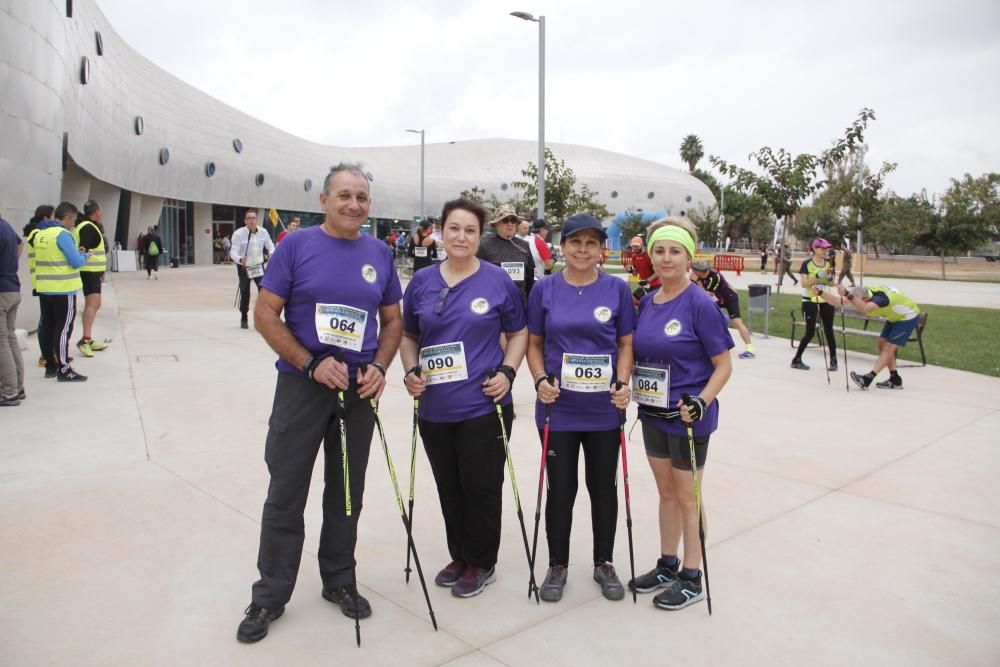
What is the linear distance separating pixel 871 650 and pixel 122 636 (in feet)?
10.3

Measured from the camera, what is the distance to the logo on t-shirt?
140 inches

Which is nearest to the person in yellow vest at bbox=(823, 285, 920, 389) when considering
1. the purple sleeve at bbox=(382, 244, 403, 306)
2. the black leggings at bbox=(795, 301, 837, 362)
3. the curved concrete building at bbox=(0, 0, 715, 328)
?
the black leggings at bbox=(795, 301, 837, 362)

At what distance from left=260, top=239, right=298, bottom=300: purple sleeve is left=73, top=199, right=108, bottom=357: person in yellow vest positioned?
7.48m

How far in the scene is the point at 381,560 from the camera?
13.1 feet

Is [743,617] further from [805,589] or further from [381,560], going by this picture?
[381,560]

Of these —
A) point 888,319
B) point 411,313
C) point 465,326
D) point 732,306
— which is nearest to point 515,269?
point 411,313

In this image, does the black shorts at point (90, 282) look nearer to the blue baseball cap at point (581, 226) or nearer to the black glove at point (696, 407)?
the blue baseball cap at point (581, 226)

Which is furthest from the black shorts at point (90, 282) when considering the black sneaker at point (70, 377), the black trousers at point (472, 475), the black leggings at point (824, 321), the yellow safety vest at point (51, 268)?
the black leggings at point (824, 321)

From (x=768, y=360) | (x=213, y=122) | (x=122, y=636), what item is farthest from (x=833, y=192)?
(x=122, y=636)

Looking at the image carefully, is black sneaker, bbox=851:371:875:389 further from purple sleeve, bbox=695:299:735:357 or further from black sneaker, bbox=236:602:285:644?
black sneaker, bbox=236:602:285:644

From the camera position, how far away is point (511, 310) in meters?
3.66

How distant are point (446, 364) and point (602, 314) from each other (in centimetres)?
77

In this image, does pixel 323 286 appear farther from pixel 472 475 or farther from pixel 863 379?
pixel 863 379

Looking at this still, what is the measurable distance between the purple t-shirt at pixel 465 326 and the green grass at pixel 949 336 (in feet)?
27.7
